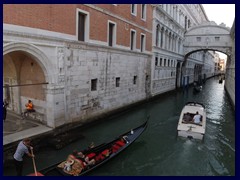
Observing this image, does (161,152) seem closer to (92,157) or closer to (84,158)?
(92,157)

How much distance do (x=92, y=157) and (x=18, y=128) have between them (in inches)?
131

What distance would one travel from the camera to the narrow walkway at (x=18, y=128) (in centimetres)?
679

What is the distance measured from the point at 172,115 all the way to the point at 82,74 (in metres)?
6.34

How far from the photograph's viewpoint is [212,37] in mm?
22078

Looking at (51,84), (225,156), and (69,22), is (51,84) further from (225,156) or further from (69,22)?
(225,156)

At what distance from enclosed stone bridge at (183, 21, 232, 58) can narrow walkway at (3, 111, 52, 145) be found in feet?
64.6

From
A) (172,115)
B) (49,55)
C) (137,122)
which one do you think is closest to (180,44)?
A: (172,115)

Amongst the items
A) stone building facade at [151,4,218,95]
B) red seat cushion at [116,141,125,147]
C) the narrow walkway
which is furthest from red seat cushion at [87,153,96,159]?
Result: stone building facade at [151,4,218,95]

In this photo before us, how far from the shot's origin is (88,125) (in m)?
9.41

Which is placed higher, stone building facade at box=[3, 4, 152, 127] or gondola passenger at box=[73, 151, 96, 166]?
stone building facade at box=[3, 4, 152, 127]

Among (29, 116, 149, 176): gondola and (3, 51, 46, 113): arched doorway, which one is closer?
(29, 116, 149, 176): gondola

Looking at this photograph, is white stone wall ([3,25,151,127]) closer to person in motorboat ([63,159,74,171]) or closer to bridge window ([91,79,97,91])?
bridge window ([91,79,97,91])

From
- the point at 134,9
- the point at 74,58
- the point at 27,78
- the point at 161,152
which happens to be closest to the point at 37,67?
the point at 27,78

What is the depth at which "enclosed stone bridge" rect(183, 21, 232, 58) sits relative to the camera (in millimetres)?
21641
